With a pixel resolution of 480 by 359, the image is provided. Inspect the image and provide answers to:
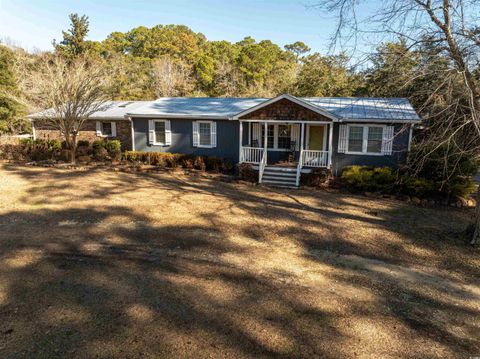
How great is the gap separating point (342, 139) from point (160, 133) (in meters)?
9.89

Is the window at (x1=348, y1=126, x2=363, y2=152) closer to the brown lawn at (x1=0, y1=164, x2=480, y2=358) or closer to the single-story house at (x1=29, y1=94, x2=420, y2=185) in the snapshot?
the single-story house at (x1=29, y1=94, x2=420, y2=185)

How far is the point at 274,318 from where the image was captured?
4746 mm

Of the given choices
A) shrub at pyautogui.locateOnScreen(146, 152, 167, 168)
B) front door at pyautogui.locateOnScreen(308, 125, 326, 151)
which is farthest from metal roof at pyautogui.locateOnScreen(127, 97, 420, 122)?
shrub at pyautogui.locateOnScreen(146, 152, 167, 168)

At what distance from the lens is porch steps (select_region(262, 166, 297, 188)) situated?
14.5 meters

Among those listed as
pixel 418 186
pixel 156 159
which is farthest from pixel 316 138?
pixel 156 159

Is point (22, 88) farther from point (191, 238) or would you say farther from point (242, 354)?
point (242, 354)

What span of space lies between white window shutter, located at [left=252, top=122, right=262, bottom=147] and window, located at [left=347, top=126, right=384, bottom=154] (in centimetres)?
451

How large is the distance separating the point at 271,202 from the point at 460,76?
6.52 metres

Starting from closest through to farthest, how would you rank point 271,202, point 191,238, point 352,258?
point 352,258
point 191,238
point 271,202

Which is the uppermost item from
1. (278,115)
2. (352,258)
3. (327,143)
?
(278,115)

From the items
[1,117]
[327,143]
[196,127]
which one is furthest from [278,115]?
[1,117]

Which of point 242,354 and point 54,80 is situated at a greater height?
point 54,80

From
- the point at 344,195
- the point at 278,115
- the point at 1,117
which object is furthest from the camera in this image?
the point at 1,117

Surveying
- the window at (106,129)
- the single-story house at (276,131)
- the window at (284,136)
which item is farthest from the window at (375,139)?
the window at (106,129)
